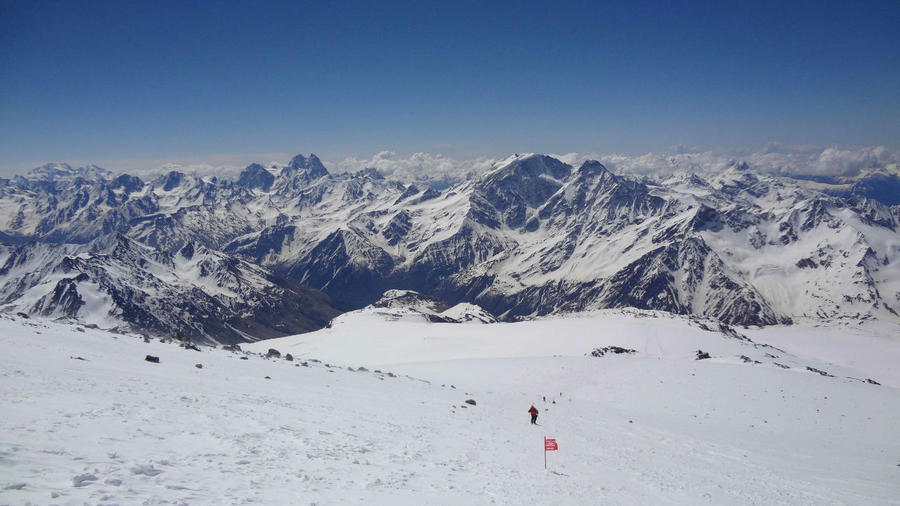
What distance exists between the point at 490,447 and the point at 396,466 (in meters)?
7.22

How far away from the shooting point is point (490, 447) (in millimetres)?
23281

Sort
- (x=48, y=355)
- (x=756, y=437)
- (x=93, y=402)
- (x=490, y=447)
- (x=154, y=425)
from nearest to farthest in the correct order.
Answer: (x=154, y=425), (x=93, y=402), (x=490, y=447), (x=48, y=355), (x=756, y=437)

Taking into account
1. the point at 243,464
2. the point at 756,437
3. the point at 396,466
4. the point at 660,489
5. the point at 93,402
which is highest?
the point at 93,402

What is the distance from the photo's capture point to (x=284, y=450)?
54.7 feet

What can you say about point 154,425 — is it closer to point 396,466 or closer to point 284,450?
point 284,450

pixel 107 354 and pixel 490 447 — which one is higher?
pixel 107 354

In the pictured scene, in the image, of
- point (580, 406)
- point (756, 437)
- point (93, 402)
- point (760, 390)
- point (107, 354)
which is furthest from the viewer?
point (760, 390)

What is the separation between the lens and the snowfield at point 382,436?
13133mm

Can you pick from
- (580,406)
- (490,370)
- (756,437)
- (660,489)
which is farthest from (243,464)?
(490,370)

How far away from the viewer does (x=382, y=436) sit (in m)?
21.3

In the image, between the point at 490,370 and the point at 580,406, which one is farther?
the point at 490,370

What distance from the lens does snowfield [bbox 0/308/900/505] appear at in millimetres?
13133

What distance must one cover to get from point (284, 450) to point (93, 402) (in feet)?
26.2

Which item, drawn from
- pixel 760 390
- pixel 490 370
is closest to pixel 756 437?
pixel 760 390
